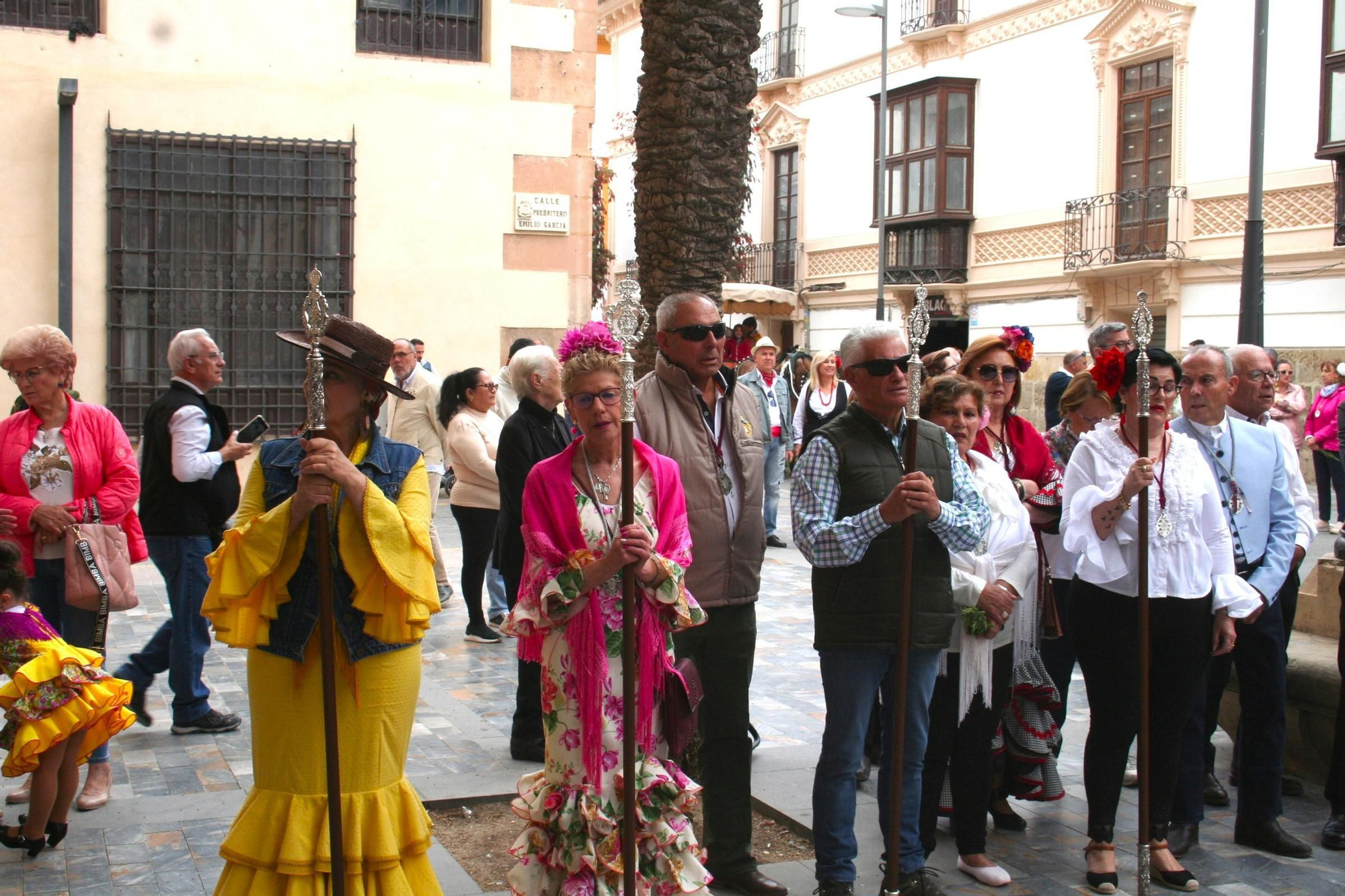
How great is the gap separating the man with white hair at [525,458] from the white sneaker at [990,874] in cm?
213

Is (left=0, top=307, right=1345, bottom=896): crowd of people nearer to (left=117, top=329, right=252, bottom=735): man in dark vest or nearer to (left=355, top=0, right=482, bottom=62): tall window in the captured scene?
(left=117, top=329, right=252, bottom=735): man in dark vest

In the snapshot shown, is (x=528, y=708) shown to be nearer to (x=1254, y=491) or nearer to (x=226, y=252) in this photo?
(x=1254, y=491)

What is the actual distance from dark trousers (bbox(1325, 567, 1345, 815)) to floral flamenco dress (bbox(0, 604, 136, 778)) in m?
4.87

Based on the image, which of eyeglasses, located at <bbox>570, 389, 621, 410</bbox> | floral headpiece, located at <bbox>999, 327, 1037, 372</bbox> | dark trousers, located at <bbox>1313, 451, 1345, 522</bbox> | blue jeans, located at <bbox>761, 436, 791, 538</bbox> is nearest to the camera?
eyeglasses, located at <bbox>570, 389, 621, 410</bbox>

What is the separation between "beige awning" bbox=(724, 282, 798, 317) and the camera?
24.4m

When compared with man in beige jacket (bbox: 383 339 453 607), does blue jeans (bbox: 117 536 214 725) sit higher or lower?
lower

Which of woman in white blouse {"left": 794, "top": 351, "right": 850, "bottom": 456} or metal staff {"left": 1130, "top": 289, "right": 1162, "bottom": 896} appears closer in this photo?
metal staff {"left": 1130, "top": 289, "right": 1162, "bottom": 896}

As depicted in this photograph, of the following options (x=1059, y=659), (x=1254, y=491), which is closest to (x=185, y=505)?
(x=1059, y=659)

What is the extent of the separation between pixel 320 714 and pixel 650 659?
1.03 metres

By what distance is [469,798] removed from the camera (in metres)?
5.62

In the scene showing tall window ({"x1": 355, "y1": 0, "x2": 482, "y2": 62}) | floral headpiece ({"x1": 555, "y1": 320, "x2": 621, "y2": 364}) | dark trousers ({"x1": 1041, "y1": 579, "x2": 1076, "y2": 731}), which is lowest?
dark trousers ({"x1": 1041, "y1": 579, "x2": 1076, "y2": 731})

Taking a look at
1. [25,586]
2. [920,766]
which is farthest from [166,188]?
[920,766]

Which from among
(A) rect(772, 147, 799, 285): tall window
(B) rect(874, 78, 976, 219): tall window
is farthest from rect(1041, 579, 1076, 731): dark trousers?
(A) rect(772, 147, 799, 285): tall window

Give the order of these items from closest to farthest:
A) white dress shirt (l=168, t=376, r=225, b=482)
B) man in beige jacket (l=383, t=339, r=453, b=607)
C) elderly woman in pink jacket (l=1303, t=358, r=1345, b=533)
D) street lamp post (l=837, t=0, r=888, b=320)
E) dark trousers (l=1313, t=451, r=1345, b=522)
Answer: white dress shirt (l=168, t=376, r=225, b=482) → man in beige jacket (l=383, t=339, r=453, b=607) → elderly woman in pink jacket (l=1303, t=358, r=1345, b=533) → dark trousers (l=1313, t=451, r=1345, b=522) → street lamp post (l=837, t=0, r=888, b=320)
